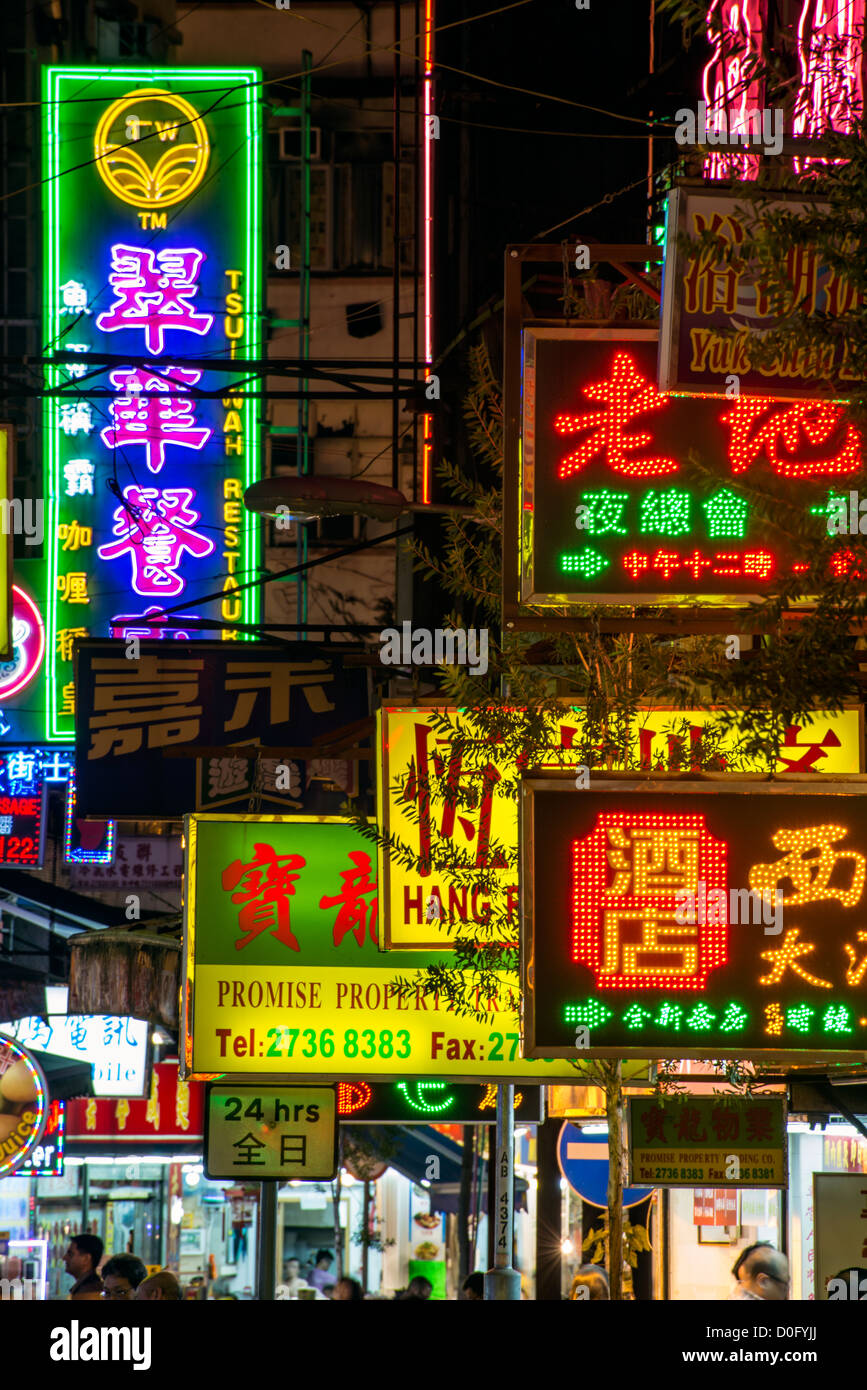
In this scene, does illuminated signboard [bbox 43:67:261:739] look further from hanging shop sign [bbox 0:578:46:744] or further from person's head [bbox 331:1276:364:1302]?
person's head [bbox 331:1276:364:1302]

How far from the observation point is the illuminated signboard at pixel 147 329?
1728cm

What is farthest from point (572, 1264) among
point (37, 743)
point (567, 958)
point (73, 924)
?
point (567, 958)

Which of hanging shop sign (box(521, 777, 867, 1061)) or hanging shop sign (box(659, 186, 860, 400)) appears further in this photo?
hanging shop sign (box(521, 777, 867, 1061))

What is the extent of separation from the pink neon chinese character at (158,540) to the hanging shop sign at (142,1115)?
7.11 m

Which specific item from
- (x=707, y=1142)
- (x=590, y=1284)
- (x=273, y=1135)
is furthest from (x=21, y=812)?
(x=707, y=1142)

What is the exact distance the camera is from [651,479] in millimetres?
6434

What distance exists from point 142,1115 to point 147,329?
9.76 metres

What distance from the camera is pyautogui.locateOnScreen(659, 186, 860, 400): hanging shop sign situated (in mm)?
6148

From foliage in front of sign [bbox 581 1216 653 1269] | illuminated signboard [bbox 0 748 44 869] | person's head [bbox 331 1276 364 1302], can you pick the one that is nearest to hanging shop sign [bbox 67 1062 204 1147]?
illuminated signboard [bbox 0 748 44 869]

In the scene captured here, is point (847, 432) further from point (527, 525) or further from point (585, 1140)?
point (585, 1140)

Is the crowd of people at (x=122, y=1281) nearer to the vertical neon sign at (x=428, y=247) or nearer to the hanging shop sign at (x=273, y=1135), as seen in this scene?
the hanging shop sign at (x=273, y=1135)

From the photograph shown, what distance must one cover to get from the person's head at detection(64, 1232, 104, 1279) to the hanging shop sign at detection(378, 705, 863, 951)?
3.70 metres

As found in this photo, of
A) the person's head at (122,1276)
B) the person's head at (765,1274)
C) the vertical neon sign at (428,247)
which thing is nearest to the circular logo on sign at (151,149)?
the vertical neon sign at (428,247)

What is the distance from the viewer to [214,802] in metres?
14.7
